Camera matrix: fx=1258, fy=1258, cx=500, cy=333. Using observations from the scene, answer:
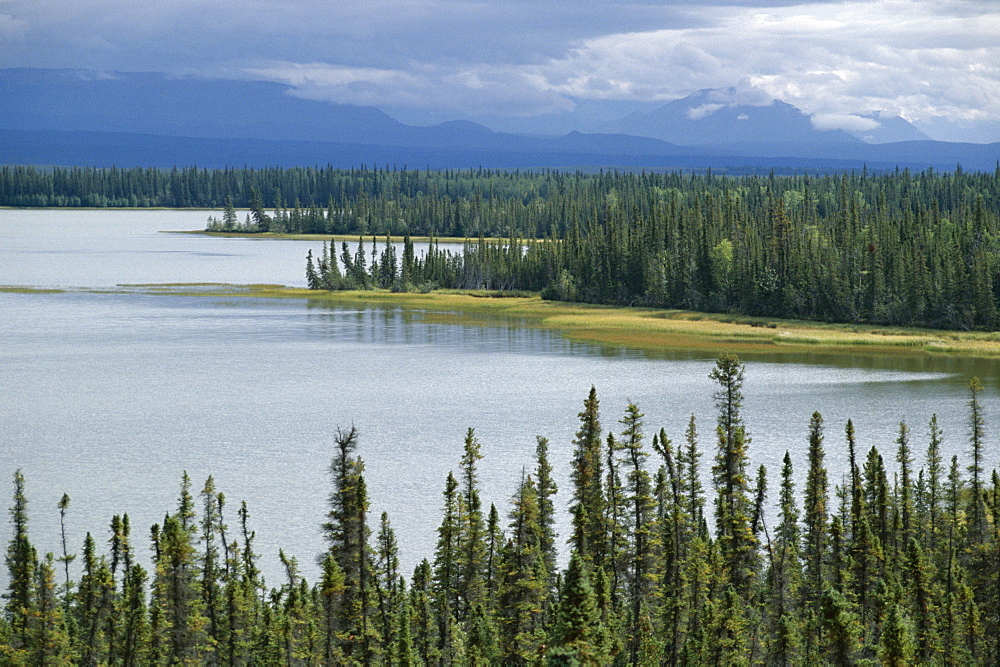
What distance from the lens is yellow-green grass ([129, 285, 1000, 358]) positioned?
10606cm

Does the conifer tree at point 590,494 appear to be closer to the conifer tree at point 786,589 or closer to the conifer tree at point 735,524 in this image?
the conifer tree at point 735,524

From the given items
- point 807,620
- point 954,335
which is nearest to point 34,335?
point 954,335

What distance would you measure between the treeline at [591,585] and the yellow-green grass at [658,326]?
207 feet

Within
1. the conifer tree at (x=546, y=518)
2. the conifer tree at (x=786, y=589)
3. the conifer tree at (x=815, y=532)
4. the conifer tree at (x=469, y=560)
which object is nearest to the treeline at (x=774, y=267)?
the conifer tree at (x=815, y=532)

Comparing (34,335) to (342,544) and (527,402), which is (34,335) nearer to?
(527,402)

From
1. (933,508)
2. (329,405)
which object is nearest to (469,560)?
(933,508)

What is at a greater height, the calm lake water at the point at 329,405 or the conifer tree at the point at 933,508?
the conifer tree at the point at 933,508

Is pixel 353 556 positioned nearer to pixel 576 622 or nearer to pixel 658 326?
pixel 576 622

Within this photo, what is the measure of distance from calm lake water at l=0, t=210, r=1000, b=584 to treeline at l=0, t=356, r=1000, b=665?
665 centimetres

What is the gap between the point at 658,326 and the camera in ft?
397

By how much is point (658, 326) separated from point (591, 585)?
303ft

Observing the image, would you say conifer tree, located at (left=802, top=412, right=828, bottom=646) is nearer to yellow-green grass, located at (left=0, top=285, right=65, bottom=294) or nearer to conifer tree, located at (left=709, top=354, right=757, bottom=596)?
conifer tree, located at (left=709, top=354, right=757, bottom=596)

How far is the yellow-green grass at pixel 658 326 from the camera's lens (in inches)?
4176

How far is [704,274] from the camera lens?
442 feet
